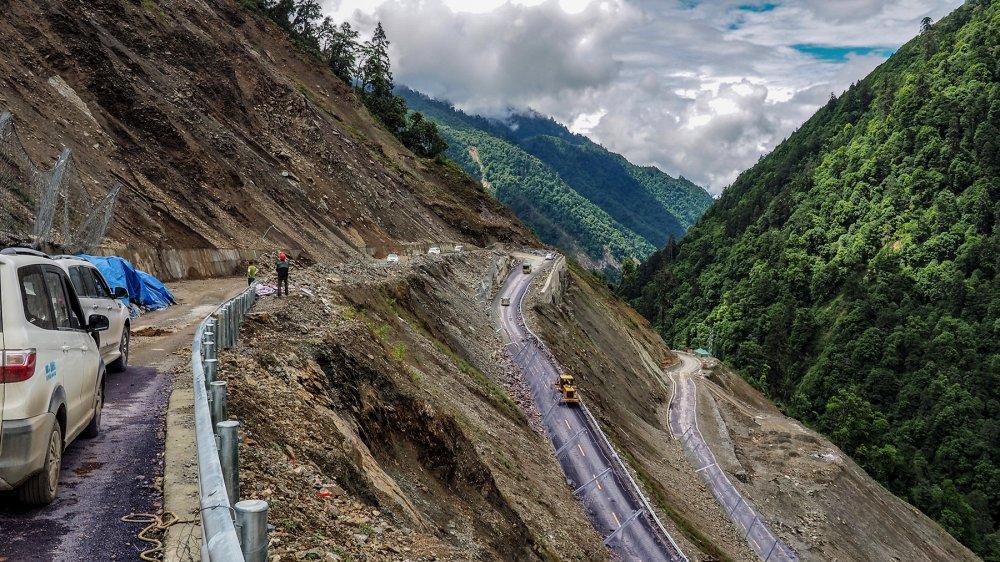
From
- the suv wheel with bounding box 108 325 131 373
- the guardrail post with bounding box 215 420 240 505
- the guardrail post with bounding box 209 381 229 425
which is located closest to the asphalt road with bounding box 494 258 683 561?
the suv wheel with bounding box 108 325 131 373

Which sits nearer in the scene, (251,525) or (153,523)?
(251,525)

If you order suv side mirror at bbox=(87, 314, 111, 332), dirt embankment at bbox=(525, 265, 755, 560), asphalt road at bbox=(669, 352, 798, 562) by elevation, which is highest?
suv side mirror at bbox=(87, 314, 111, 332)

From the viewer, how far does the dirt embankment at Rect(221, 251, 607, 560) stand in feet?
24.5

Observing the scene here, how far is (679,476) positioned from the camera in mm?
37969

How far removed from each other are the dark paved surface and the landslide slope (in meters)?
20.9

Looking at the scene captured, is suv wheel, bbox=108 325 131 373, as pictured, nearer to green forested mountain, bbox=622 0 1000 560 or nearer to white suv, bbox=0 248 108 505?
white suv, bbox=0 248 108 505

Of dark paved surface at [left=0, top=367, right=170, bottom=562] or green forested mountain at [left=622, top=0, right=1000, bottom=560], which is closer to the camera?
dark paved surface at [left=0, top=367, right=170, bottom=562]

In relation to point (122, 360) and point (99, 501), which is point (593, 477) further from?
point (99, 501)

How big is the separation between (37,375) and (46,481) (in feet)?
3.08

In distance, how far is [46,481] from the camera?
5.72 metres

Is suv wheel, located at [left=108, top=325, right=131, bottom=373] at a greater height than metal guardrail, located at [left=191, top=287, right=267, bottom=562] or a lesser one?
lesser

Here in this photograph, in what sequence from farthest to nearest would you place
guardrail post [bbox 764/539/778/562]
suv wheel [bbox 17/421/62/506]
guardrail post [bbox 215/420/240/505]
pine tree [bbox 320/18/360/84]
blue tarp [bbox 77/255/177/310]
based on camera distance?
pine tree [bbox 320/18/360/84] → guardrail post [bbox 764/539/778/562] → blue tarp [bbox 77/255/177/310] → suv wheel [bbox 17/421/62/506] → guardrail post [bbox 215/420/240/505]

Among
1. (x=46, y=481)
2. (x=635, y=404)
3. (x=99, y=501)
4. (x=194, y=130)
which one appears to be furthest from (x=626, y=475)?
(x=194, y=130)

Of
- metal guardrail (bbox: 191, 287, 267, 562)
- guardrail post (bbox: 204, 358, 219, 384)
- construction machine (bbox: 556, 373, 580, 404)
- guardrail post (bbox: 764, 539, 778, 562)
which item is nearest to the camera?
metal guardrail (bbox: 191, 287, 267, 562)
